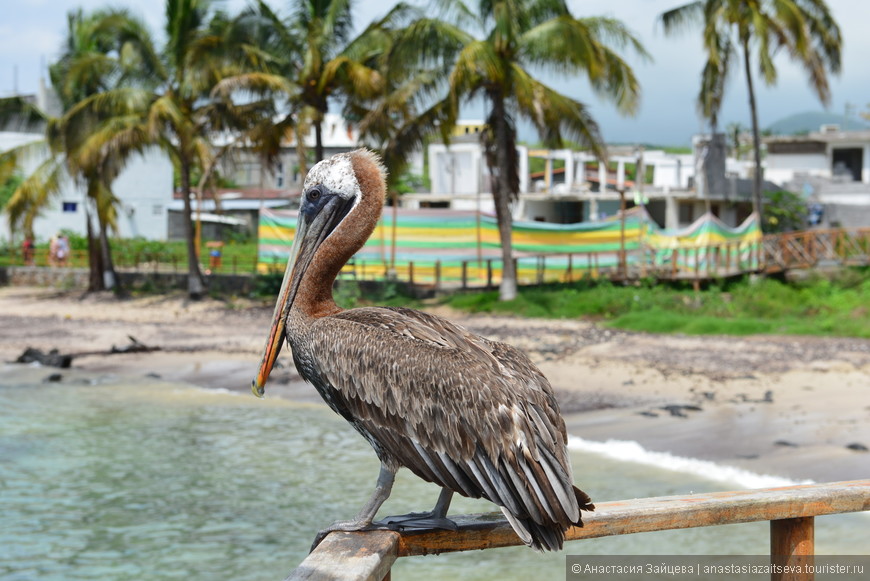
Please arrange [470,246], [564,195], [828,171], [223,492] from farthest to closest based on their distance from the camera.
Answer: [828,171]
[564,195]
[470,246]
[223,492]

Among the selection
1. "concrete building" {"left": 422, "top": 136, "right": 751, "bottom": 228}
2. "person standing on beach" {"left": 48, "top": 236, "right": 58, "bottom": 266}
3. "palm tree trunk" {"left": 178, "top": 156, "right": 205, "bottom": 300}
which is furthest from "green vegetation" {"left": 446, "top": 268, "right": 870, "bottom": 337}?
"person standing on beach" {"left": 48, "top": 236, "right": 58, "bottom": 266}

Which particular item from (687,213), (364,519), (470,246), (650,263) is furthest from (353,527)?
(687,213)

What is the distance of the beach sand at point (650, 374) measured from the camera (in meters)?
10.8

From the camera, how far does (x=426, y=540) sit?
9.77 feet

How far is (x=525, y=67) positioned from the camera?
20.0 meters

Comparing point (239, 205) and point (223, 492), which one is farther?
point (239, 205)

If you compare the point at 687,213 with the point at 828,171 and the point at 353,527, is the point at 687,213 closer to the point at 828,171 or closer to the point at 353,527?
the point at 828,171

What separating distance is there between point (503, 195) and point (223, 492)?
463 inches

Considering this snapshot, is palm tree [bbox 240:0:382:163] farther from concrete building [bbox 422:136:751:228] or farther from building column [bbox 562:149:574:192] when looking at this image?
building column [bbox 562:149:574:192]

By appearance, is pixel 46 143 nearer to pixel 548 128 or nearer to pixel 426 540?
pixel 548 128

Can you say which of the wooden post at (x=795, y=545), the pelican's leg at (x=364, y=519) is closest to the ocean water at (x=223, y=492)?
the wooden post at (x=795, y=545)

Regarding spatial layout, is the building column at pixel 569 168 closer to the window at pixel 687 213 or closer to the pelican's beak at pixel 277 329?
the window at pixel 687 213

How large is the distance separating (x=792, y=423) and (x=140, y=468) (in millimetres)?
7744

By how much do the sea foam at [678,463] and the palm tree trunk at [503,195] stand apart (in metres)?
9.17
